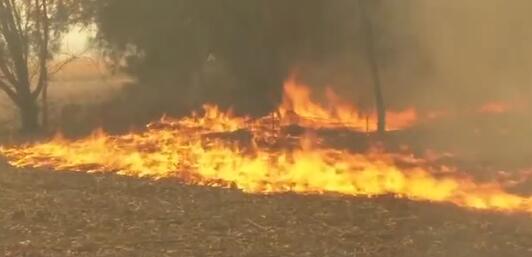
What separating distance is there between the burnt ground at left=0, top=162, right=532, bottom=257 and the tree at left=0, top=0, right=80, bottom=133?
8285 mm

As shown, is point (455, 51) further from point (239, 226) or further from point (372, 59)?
point (239, 226)

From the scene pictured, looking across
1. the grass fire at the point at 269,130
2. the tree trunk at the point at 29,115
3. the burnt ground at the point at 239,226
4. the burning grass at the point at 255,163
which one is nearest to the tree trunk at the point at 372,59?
the grass fire at the point at 269,130

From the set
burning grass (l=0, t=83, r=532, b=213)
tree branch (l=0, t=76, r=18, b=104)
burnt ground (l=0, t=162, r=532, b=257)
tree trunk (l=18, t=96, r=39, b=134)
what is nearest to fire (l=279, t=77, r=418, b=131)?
burning grass (l=0, t=83, r=532, b=213)

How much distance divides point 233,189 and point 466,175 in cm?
302

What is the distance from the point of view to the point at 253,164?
11.9 metres

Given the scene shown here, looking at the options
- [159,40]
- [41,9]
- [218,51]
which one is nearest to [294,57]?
[218,51]

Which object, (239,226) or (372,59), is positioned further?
(372,59)

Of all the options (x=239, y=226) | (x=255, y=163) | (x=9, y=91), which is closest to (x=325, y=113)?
(x=255, y=163)

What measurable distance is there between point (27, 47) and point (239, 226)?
38.4 ft

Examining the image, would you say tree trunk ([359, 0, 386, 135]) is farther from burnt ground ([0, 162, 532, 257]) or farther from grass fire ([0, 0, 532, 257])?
burnt ground ([0, 162, 532, 257])

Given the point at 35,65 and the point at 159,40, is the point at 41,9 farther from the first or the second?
the point at 159,40

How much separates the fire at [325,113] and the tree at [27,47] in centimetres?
546

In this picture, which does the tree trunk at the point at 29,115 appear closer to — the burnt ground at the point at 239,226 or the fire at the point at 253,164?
Result: the fire at the point at 253,164

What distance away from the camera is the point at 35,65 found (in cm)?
1844
